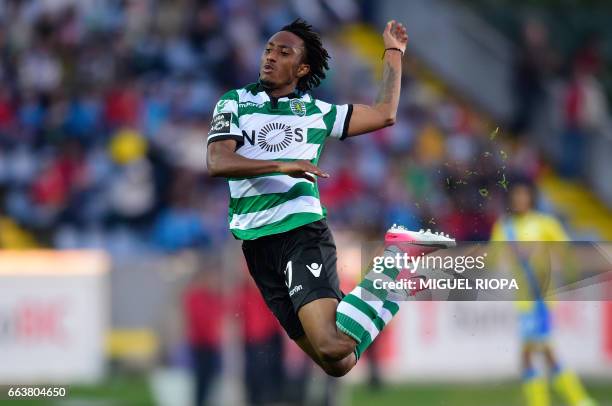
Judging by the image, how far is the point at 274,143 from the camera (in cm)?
726

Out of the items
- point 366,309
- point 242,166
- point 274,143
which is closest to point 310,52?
point 274,143

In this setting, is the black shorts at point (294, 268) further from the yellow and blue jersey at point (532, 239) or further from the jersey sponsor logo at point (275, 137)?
the yellow and blue jersey at point (532, 239)

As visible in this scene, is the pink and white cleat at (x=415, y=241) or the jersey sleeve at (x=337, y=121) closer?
the jersey sleeve at (x=337, y=121)

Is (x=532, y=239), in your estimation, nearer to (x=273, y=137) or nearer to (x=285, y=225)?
(x=285, y=225)

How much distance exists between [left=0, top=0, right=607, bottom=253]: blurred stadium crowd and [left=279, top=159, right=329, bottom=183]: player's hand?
650 centimetres

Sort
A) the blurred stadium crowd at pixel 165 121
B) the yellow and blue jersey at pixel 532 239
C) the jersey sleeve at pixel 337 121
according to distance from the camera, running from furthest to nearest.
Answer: the blurred stadium crowd at pixel 165 121, the yellow and blue jersey at pixel 532 239, the jersey sleeve at pixel 337 121

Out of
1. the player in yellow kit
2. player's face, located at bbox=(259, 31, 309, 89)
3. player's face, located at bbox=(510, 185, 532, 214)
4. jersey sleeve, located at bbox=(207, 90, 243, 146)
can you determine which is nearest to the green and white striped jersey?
jersey sleeve, located at bbox=(207, 90, 243, 146)

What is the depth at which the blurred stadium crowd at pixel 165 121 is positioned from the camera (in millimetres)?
15617

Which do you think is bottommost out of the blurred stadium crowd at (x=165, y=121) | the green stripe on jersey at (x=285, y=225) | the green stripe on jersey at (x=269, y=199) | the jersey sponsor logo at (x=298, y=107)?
the green stripe on jersey at (x=285, y=225)

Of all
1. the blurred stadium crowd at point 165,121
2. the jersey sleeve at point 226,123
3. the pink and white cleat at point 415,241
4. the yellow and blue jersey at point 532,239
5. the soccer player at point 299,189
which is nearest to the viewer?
the jersey sleeve at point 226,123

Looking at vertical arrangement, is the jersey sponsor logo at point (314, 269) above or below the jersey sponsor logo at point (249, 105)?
below

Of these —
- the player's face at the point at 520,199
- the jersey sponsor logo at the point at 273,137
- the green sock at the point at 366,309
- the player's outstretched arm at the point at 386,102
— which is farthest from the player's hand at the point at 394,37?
the player's face at the point at 520,199

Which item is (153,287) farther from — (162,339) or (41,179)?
(41,179)

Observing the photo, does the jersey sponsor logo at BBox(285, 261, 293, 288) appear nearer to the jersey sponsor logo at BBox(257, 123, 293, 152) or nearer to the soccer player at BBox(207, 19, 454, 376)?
the soccer player at BBox(207, 19, 454, 376)
